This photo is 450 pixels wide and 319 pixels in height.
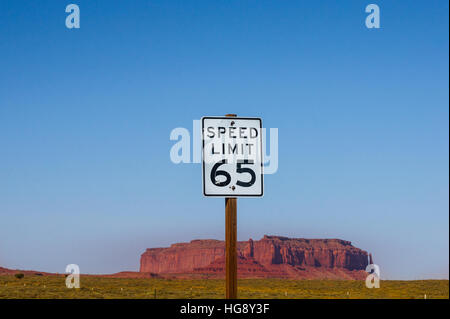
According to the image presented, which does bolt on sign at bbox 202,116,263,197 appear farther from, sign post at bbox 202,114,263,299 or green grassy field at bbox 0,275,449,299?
green grassy field at bbox 0,275,449,299

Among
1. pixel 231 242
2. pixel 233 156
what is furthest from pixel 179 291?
pixel 233 156

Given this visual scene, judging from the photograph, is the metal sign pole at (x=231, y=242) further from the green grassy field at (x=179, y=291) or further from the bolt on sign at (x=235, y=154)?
the green grassy field at (x=179, y=291)

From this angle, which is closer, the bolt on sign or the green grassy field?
the bolt on sign

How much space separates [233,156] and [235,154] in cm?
3

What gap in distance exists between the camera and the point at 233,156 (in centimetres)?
690

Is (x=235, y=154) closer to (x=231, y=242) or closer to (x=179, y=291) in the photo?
(x=231, y=242)

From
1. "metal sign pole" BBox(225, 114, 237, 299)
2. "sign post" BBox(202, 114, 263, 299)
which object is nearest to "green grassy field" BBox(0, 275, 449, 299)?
"metal sign pole" BBox(225, 114, 237, 299)

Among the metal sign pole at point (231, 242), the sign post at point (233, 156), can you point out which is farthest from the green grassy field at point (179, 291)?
the sign post at point (233, 156)

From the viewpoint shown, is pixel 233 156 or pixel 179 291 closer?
pixel 233 156

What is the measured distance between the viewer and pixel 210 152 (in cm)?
689

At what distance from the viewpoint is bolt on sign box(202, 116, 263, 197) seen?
22.6ft

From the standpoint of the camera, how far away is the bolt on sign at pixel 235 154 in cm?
688
